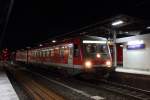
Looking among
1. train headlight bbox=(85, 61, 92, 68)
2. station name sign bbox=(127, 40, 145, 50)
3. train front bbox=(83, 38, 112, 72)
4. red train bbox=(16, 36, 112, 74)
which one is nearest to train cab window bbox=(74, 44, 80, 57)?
red train bbox=(16, 36, 112, 74)

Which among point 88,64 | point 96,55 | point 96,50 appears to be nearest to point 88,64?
point 88,64

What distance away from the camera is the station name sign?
904 inches

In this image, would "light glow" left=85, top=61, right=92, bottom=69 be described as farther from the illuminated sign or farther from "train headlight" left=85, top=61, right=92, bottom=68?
the illuminated sign

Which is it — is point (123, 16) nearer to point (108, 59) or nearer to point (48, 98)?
point (108, 59)

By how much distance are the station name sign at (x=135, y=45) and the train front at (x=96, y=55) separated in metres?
8.50

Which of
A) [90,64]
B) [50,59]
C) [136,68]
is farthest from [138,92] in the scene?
[136,68]

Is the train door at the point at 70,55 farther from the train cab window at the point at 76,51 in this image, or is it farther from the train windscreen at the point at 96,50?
the train windscreen at the point at 96,50

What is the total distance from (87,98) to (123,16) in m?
9.27

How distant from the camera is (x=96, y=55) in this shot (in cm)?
1491

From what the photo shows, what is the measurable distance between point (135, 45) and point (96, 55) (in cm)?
1024

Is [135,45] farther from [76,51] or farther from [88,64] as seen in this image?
[88,64]

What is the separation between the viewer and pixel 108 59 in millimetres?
15414

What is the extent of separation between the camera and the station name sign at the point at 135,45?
22950 mm

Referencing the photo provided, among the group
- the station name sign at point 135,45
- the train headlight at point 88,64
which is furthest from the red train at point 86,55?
the station name sign at point 135,45
